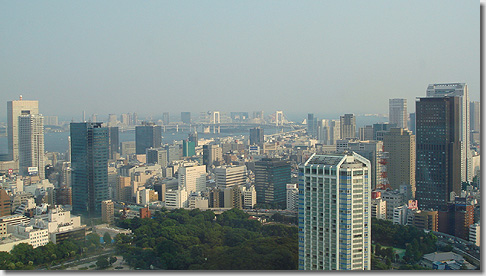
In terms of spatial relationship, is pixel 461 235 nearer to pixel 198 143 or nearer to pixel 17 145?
pixel 17 145

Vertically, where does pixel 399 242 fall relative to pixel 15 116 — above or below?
below

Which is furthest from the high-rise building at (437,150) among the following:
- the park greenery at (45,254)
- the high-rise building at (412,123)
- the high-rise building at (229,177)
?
the park greenery at (45,254)

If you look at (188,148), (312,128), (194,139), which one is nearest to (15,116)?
(188,148)

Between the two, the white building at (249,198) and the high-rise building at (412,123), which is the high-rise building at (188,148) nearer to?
the white building at (249,198)

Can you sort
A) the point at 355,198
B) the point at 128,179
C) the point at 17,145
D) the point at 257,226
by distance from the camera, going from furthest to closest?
the point at 17,145 < the point at 128,179 < the point at 257,226 < the point at 355,198

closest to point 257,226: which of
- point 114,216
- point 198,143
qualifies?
point 114,216

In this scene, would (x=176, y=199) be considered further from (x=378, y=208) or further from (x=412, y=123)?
(x=412, y=123)

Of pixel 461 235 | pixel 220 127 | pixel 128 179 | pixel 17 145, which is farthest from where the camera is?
pixel 220 127
